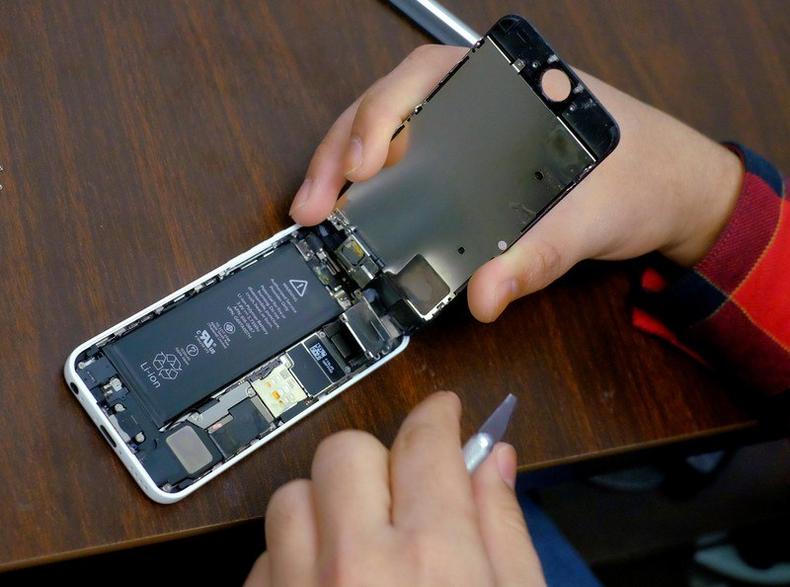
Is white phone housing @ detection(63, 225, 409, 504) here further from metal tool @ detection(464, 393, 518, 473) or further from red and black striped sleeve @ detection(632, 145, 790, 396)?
red and black striped sleeve @ detection(632, 145, 790, 396)

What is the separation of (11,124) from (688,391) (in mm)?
552

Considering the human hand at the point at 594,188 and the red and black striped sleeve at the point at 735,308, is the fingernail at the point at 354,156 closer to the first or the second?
the human hand at the point at 594,188

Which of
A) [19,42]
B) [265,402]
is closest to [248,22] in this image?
[19,42]

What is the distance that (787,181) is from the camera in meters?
0.74

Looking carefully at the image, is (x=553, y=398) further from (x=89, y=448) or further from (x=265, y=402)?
(x=89, y=448)

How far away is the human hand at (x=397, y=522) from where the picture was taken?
1.49 feet

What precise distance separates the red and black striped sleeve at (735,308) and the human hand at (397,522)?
0.25 m

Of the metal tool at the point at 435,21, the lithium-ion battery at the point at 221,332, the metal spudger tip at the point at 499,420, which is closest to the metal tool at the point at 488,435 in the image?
the metal spudger tip at the point at 499,420

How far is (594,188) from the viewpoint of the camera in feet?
2.19

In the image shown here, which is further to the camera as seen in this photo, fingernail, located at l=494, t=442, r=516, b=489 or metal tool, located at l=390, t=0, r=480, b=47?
metal tool, located at l=390, t=0, r=480, b=47

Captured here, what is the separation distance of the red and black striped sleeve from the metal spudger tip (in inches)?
6.1

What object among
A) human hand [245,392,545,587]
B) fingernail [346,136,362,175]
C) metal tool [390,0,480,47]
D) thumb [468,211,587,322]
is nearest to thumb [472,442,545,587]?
human hand [245,392,545,587]

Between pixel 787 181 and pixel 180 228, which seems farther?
pixel 787 181

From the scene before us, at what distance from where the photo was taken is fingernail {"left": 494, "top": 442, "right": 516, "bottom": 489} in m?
0.54
